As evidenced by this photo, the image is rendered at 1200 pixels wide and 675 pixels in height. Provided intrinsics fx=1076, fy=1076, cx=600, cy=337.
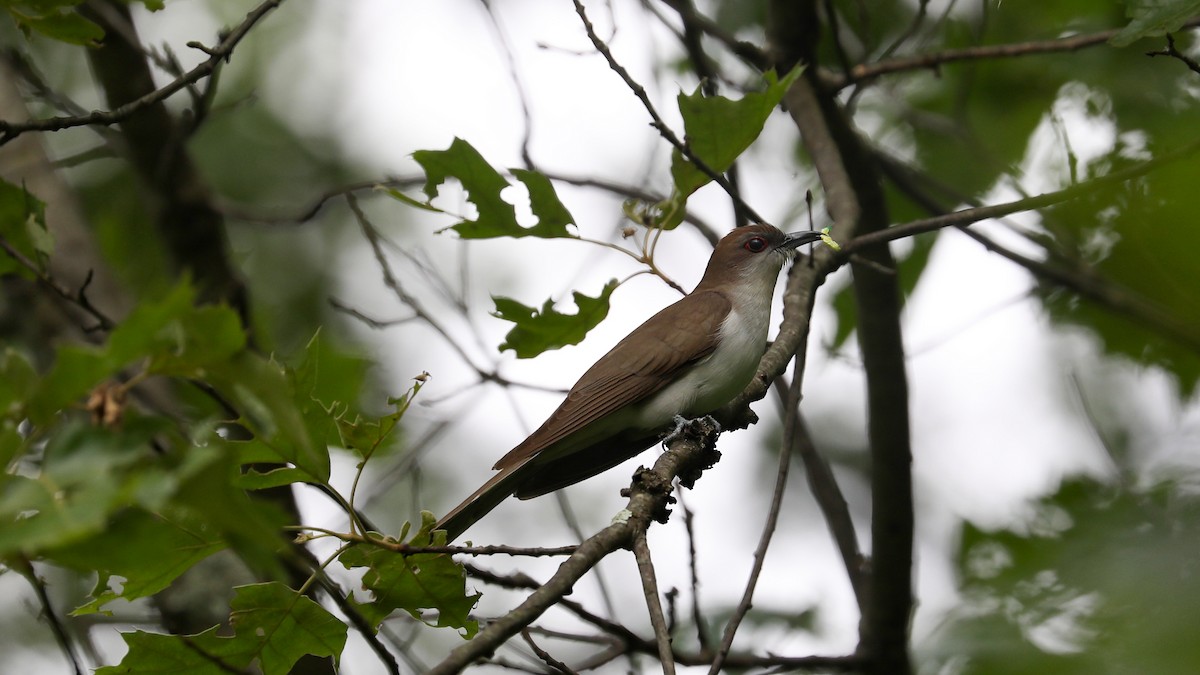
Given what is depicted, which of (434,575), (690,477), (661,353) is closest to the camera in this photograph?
(434,575)

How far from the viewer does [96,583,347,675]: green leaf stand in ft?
8.69

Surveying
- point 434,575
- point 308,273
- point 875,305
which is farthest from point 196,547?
point 308,273

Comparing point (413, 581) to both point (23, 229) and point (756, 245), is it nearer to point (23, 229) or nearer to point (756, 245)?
point (23, 229)

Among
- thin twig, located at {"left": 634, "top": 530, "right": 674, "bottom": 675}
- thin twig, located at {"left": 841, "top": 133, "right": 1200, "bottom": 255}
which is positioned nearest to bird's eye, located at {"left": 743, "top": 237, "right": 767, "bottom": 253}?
thin twig, located at {"left": 841, "top": 133, "right": 1200, "bottom": 255}

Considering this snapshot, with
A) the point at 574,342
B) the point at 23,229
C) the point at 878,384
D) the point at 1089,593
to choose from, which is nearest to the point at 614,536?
the point at 1089,593

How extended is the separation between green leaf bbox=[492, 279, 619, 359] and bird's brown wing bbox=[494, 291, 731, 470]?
417 mm

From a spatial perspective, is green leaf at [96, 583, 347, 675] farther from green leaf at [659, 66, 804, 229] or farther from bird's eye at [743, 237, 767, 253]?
bird's eye at [743, 237, 767, 253]

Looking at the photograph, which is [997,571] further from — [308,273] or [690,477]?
[308,273]

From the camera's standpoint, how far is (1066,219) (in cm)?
280

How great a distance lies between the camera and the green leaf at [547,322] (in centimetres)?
384

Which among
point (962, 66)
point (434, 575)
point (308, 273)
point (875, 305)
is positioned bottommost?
point (434, 575)

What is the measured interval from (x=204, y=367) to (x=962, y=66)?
5858 millimetres

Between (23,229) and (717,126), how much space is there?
2.58 meters

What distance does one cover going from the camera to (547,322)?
3883 mm
